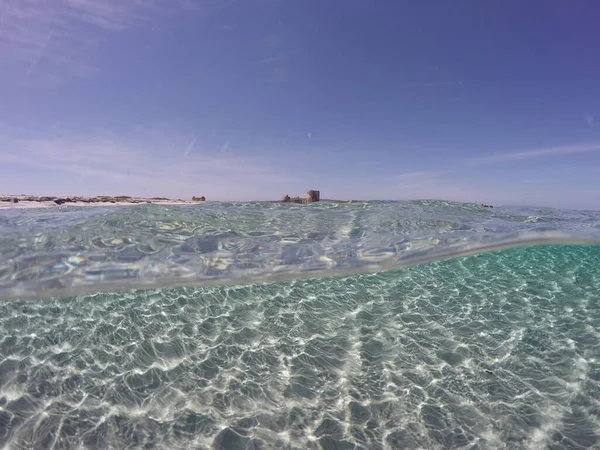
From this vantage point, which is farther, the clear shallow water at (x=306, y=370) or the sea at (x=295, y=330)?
the sea at (x=295, y=330)

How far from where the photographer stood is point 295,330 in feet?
22.2

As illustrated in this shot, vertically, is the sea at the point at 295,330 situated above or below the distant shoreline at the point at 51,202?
below

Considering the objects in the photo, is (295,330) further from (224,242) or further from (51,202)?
(51,202)

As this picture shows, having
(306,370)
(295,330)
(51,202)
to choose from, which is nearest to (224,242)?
(295,330)

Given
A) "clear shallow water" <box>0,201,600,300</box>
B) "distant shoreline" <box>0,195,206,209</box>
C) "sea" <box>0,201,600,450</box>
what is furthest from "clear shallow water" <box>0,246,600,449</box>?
"distant shoreline" <box>0,195,206,209</box>

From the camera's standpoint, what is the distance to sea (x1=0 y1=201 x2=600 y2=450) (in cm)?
441

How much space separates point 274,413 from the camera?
15.1ft

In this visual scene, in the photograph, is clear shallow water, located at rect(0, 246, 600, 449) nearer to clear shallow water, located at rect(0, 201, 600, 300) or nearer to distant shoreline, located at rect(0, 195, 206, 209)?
clear shallow water, located at rect(0, 201, 600, 300)

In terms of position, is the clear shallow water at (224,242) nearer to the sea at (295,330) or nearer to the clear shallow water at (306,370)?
the sea at (295,330)

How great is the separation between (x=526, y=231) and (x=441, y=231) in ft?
10.8

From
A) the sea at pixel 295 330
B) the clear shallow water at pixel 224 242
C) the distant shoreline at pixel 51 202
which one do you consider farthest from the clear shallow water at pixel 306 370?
the distant shoreline at pixel 51 202

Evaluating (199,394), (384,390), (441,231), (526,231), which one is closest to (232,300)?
(199,394)

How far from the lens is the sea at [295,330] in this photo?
4.41 m

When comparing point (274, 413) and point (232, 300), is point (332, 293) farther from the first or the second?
point (274, 413)
